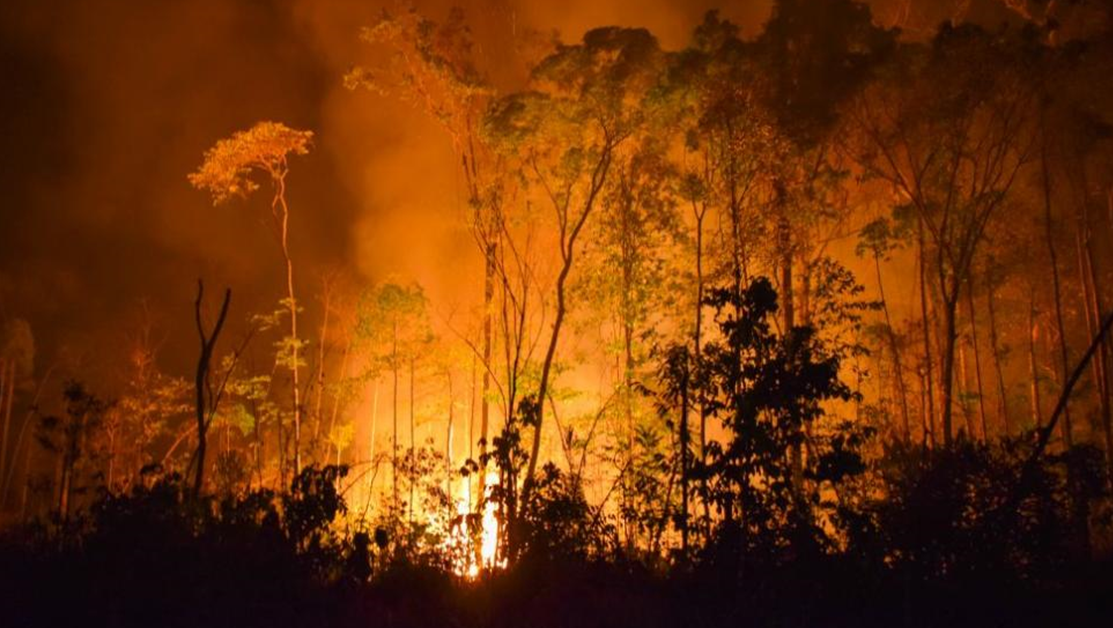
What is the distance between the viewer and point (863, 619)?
6848 mm

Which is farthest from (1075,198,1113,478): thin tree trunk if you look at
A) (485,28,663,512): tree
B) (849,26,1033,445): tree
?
(485,28,663,512): tree

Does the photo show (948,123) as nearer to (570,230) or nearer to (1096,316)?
(1096,316)

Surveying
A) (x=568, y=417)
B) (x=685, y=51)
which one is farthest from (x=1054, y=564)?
(x=568, y=417)

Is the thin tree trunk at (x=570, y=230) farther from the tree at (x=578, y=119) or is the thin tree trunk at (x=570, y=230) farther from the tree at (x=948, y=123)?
the tree at (x=948, y=123)

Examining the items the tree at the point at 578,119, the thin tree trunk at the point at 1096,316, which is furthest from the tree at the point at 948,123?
the tree at the point at 578,119

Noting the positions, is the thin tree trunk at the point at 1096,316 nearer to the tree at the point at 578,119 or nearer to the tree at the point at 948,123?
the tree at the point at 948,123

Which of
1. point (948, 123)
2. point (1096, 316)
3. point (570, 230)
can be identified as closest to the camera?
point (948, 123)

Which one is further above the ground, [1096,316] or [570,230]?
[570,230]

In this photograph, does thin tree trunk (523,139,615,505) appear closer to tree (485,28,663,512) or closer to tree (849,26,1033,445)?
tree (485,28,663,512)

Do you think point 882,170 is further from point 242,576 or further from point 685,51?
point 242,576

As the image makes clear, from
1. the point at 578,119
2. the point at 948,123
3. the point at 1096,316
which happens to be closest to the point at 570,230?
the point at 578,119

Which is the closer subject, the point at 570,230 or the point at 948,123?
the point at 948,123

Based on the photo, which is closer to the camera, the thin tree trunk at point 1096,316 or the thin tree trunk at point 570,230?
the thin tree trunk at point 1096,316

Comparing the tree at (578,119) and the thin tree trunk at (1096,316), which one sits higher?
the tree at (578,119)
